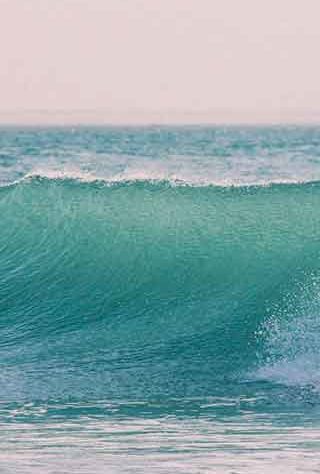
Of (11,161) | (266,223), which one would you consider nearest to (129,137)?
(11,161)

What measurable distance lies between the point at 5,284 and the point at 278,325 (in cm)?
389

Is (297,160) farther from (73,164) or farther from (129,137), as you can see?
(129,137)

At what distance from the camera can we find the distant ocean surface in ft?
31.9

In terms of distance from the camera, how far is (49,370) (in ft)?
43.0

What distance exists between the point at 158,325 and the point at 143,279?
57.5 inches

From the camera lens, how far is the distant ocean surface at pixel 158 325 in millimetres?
9719

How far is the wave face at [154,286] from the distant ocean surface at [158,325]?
0.02 metres

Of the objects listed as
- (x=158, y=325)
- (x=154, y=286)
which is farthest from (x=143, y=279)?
(x=158, y=325)

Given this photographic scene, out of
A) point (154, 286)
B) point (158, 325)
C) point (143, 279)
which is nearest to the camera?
point (158, 325)

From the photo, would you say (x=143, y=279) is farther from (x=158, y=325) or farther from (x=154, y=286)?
(x=158, y=325)

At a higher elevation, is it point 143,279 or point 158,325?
point 143,279

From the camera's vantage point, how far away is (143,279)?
625 inches

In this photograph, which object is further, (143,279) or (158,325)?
(143,279)

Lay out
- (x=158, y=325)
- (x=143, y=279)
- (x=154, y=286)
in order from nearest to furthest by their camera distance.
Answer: (x=158, y=325), (x=154, y=286), (x=143, y=279)
